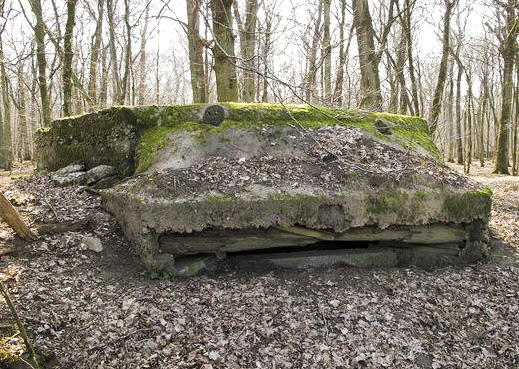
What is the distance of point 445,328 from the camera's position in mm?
4320

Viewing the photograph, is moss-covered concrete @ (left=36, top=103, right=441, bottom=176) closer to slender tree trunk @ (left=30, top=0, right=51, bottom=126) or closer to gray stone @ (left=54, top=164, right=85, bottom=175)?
gray stone @ (left=54, top=164, right=85, bottom=175)

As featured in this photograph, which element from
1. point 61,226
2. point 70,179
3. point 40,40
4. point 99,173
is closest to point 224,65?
point 99,173

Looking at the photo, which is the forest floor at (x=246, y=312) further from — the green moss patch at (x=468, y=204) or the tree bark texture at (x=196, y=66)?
the tree bark texture at (x=196, y=66)

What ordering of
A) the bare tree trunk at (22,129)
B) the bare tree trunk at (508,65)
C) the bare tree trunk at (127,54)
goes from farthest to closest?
1. the bare tree trunk at (22,129)
2. the bare tree trunk at (127,54)
3. the bare tree trunk at (508,65)

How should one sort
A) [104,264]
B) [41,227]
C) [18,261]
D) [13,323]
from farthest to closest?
1. [41,227]
2. [104,264]
3. [18,261]
4. [13,323]

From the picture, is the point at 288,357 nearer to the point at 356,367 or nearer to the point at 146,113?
the point at 356,367

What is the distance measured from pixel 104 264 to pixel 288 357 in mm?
2263

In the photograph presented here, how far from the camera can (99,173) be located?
6.22 m

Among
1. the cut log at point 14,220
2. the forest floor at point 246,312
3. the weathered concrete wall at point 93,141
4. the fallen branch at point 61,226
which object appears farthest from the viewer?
the weathered concrete wall at point 93,141

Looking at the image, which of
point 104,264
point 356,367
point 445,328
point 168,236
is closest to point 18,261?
point 104,264

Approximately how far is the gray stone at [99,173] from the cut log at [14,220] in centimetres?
155

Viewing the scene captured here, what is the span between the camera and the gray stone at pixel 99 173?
6203 mm

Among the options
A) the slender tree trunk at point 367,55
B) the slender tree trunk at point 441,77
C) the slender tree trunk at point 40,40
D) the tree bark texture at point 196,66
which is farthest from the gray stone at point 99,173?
the slender tree trunk at point 441,77

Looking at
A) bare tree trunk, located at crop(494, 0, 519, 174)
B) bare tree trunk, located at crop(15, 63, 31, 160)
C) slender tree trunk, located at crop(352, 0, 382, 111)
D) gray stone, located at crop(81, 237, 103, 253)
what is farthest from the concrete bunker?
bare tree trunk, located at crop(15, 63, 31, 160)
